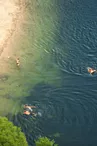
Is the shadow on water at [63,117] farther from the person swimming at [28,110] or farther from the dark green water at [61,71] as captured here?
the person swimming at [28,110]

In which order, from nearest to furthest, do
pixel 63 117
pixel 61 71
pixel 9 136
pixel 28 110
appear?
pixel 9 136 < pixel 63 117 < pixel 28 110 < pixel 61 71

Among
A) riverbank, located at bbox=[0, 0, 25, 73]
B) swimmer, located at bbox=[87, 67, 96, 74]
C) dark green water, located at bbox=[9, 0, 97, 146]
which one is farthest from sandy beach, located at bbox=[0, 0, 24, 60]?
swimmer, located at bbox=[87, 67, 96, 74]

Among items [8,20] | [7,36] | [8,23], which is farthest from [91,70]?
[8,20]

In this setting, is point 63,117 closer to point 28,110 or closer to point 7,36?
point 28,110

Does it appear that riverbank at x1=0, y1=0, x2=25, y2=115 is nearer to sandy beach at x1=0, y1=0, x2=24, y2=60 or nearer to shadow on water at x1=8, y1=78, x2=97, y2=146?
sandy beach at x1=0, y1=0, x2=24, y2=60

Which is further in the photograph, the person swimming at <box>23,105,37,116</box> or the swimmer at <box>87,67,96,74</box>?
the swimmer at <box>87,67,96,74</box>

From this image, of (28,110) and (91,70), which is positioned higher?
(91,70)
